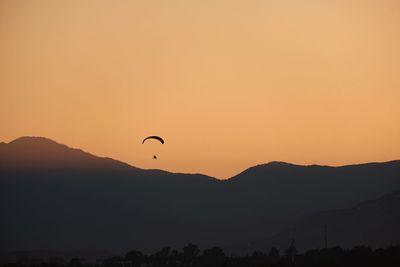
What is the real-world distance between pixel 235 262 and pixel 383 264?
33.3m

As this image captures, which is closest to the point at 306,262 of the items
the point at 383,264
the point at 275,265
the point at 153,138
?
the point at 275,265

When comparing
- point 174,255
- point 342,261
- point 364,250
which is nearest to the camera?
point 342,261

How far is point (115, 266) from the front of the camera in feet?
511

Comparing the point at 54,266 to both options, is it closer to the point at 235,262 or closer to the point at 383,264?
the point at 235,262

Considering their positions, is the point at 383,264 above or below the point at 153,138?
below

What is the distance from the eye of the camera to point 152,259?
164625 millimetres

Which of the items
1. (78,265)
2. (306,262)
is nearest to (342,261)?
(306,262)

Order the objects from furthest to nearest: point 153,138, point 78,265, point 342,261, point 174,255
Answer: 1. point 174,255
2. point 78,265
3. point 342,261
4. point 153,138

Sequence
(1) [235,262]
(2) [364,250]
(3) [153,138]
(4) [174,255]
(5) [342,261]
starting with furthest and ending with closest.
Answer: (4) [174,255] < (1) [235,262] < (2) [364,250] < (5) [342,261] < (3) [153,138]

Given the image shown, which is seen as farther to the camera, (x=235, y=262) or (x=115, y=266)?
(x=115, y=266)

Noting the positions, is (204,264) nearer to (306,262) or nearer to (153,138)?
(306,262)

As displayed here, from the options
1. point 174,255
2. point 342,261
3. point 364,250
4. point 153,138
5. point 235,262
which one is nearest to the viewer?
point 153,138

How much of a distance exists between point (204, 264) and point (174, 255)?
1816 cm

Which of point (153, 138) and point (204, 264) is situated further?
point (204, 264)
